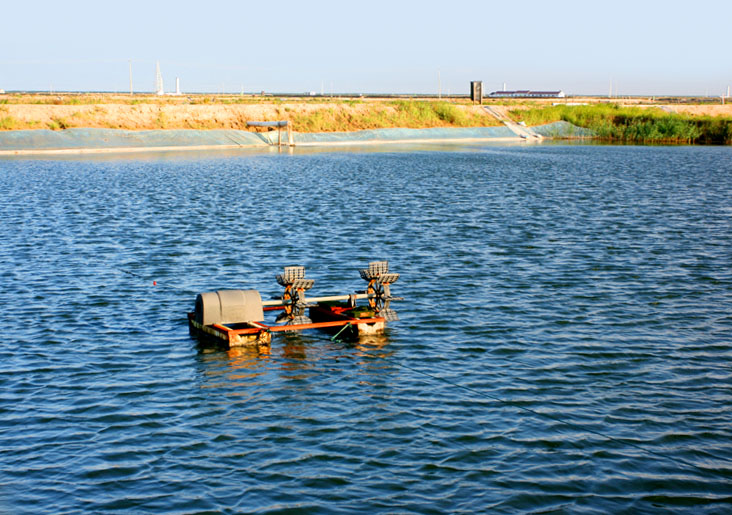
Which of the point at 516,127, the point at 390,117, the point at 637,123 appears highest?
the point at 390,117

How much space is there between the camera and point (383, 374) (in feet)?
61.6

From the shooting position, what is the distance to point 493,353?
65.8 ft

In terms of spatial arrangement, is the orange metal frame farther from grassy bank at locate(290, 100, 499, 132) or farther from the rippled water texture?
grassy bank at locate(290, 100, 499, 132)

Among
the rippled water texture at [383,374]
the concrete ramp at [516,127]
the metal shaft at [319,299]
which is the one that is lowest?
the rippled water texture at [383,374]

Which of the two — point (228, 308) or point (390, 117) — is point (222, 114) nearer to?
point (390, 117)

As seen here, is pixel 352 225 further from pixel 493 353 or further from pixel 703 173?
pixel 703 173

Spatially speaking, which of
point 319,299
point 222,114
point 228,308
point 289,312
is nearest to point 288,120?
point 222,114

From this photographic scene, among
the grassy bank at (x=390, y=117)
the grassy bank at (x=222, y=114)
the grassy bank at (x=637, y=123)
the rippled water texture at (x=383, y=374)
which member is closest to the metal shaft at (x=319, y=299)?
the rippled water texture at (x=383, y=374)

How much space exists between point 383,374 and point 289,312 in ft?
14.2

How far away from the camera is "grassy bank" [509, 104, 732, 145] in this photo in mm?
116375

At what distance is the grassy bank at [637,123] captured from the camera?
116375 millimetres

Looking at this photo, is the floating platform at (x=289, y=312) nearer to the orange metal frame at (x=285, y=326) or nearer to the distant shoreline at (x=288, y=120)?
the orange metal frame at (x=285, y=326)

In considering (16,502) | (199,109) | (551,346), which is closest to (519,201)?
(551,346)

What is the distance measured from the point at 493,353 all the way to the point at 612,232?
66.3 feet
